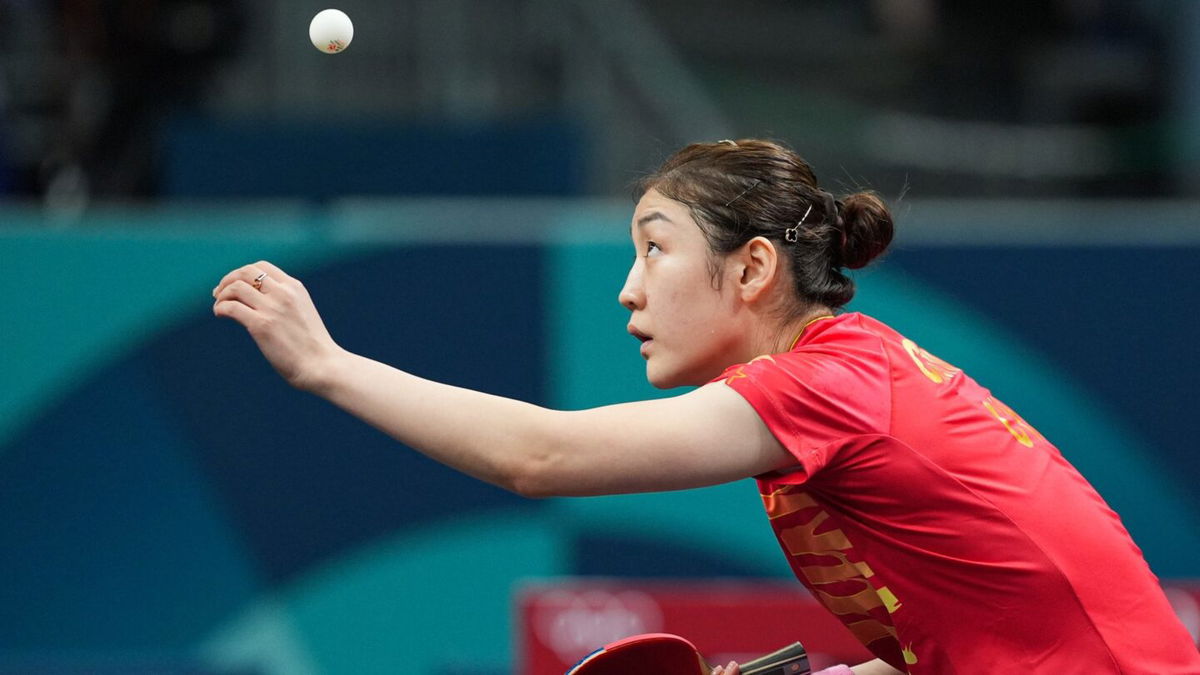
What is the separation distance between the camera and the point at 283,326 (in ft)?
7.02

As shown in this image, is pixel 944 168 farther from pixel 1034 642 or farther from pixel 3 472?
pixel 1034 642

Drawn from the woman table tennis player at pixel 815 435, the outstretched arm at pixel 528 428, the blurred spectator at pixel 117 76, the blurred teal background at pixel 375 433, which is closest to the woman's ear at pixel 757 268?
the woman table tennis player at pixel 815 435

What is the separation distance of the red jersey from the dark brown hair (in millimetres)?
174

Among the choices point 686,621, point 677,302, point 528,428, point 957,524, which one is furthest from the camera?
point 686,621

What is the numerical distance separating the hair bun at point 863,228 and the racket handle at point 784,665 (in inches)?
25.2

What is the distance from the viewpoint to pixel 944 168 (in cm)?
911

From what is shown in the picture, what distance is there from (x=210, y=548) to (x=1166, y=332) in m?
3.27

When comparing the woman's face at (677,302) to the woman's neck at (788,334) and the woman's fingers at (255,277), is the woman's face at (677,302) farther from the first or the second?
the woman's fingers at (255,277)

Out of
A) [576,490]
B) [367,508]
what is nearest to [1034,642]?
[576,490]

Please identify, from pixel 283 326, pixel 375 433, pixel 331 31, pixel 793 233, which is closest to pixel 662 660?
pixel 793 233

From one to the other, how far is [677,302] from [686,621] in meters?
2.34

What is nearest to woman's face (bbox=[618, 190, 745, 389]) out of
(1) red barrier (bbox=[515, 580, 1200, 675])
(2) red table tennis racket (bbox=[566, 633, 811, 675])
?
(2) red table tennis racket (bbox=[566, 633, 811, 675])

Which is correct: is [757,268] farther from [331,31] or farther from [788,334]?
[331,31]

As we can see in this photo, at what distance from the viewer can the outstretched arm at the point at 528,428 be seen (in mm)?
2086
